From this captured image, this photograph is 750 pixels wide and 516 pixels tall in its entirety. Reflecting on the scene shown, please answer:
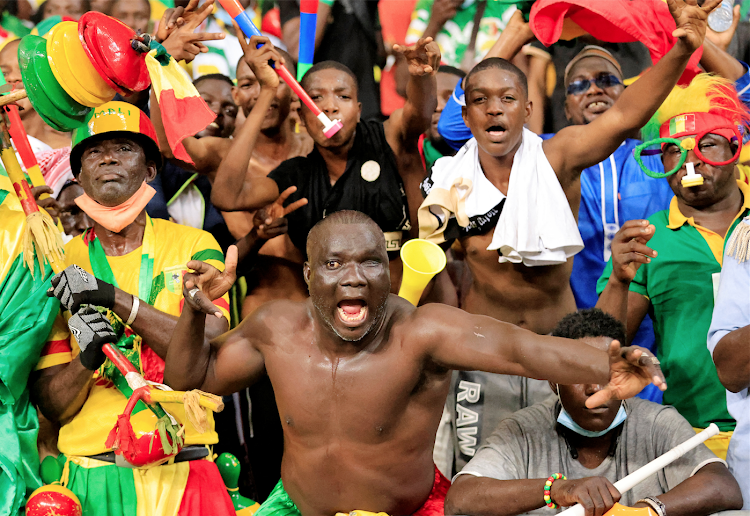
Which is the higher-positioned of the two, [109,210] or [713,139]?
[713,139]

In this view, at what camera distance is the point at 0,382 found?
3.19m

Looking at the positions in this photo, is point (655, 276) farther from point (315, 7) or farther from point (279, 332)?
point (315, 7)

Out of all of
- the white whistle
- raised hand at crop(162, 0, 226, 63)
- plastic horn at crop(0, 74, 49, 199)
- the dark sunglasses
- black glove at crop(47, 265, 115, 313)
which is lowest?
black glove at crop(47, 265, 115, 313)

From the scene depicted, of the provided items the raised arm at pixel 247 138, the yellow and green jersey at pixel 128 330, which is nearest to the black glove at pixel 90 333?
the yellow and green jersey at pixel 128 330

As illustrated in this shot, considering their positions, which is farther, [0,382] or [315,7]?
[315,7]

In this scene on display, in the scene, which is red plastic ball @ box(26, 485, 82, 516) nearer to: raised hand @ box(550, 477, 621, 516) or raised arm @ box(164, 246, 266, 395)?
raised arm @ box(164, 246, 266, 395)

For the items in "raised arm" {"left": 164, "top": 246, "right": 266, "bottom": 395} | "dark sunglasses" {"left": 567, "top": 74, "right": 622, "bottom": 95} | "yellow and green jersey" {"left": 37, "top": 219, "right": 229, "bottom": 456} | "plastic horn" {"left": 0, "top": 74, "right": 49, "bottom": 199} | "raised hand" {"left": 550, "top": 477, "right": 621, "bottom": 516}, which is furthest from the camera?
"dark sunglasses" {"left": 567, "top": 74, "right": 622, "bottom": 95}

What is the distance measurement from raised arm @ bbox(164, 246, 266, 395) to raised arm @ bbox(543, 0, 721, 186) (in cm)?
157

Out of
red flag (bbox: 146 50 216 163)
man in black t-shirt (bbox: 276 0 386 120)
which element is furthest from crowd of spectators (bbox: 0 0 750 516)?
man in black t-shirt (bbox: 276 0 386 120)

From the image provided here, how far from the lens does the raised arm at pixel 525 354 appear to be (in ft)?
7.96

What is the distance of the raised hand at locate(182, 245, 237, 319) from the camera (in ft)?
8.97

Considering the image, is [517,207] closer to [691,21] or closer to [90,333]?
[691,21]

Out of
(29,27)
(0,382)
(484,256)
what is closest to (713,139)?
(484,256)

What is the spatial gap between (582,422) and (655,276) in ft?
3.06
